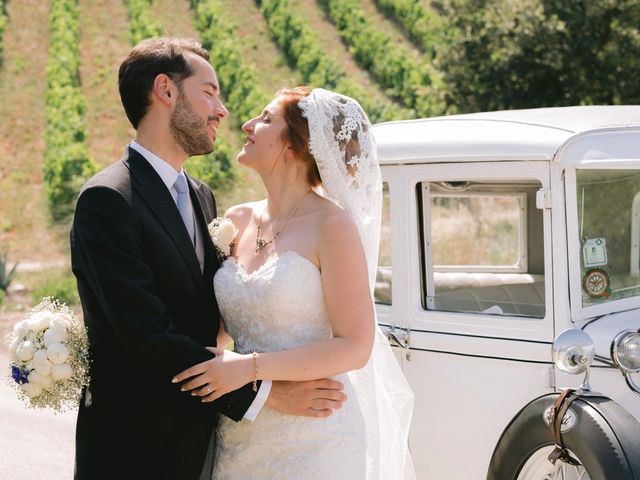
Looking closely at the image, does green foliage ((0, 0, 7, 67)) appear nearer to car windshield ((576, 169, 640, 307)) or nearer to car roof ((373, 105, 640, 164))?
car roof ((373, 105, 640, 164))

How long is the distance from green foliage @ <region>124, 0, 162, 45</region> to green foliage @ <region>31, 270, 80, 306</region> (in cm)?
1272

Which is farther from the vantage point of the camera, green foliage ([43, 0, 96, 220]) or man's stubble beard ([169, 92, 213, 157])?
green foliage ([43, 0, 96, 220])

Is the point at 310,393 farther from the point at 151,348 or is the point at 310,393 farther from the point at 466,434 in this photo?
the point at 466,434

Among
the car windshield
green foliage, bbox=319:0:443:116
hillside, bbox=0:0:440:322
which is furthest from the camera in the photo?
green foliage, bbox=319:0:443:116

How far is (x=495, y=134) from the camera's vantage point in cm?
408

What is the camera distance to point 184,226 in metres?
3.08

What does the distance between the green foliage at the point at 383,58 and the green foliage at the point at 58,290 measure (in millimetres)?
9954

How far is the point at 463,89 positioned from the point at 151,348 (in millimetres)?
13470

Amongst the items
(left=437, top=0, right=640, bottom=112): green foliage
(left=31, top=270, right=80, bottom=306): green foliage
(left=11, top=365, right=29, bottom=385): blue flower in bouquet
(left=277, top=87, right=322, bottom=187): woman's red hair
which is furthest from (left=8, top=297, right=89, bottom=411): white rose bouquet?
(left=437, top=0, right=640, bottom=112): green foliage

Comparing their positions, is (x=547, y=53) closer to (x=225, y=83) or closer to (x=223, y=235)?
(x=225, y=83)

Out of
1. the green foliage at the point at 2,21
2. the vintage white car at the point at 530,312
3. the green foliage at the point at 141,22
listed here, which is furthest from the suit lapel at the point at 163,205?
the green foliage at the point at 2,21

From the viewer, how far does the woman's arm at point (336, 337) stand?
298 centimetres

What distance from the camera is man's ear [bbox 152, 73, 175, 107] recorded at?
307 centimetres

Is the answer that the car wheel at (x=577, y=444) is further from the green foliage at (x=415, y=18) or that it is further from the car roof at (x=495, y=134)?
the green foliage at (x=415, y=18)
